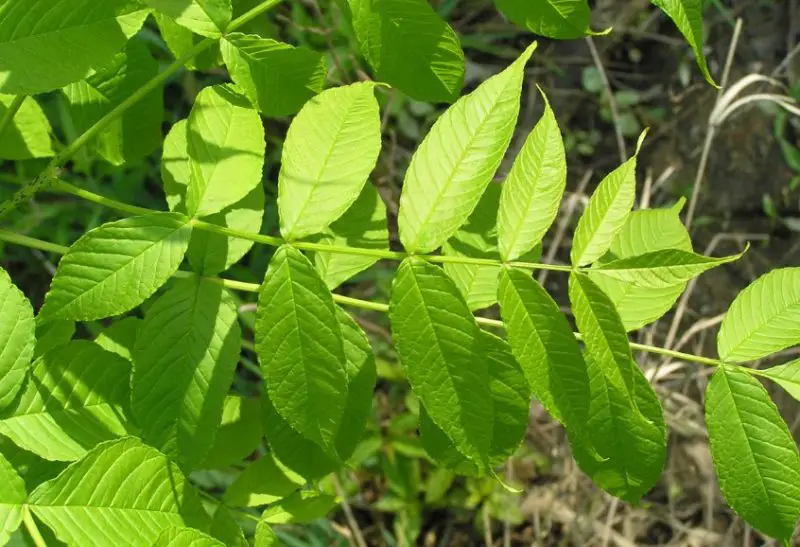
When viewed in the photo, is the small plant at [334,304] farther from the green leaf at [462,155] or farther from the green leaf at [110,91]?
the green leaf at [110,91]

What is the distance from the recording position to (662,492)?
2.89m

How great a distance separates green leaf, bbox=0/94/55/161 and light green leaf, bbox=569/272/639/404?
1.07m

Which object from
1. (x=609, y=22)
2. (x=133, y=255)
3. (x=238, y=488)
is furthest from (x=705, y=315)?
(x=133, y=255)

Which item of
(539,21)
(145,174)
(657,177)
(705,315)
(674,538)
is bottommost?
(674,538)

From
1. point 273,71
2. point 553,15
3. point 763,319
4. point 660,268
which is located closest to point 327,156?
point 273,71

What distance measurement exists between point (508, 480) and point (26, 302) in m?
1.89

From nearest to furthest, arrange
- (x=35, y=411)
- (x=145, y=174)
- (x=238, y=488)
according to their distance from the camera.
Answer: (x=35, y=411)
(x=238, y=488)
(x=145, y=174)

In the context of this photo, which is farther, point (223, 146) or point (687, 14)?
point (223, 146)

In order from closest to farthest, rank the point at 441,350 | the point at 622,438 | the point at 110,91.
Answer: the point at 441,350 → the point at 622,438 → the point at 110,91

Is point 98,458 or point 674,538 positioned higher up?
point 98,458

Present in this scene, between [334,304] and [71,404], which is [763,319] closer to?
[334,304]

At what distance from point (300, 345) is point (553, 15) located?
0.59 meters

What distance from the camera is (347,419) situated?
1368 mm

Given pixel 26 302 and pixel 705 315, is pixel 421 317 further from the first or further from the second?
pixel 705 315
